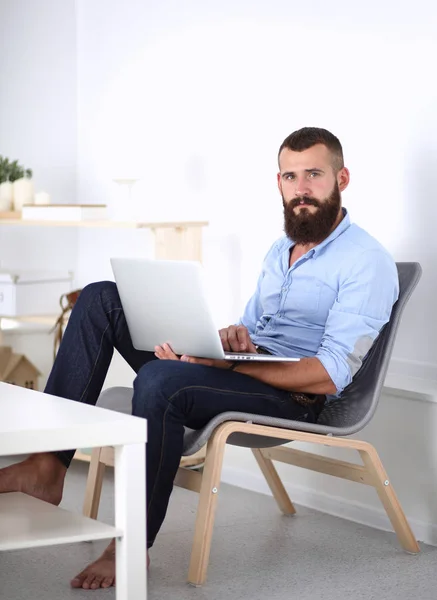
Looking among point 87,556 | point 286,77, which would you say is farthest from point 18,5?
point 87,556

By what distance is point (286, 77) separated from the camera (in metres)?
3.50

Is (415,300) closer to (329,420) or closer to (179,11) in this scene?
(329,420)

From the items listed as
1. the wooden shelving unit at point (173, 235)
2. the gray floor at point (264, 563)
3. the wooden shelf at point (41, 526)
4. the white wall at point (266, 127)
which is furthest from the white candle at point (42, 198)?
the wooden shelf at point (41, 526)

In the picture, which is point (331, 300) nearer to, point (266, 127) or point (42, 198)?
point (266, 127)

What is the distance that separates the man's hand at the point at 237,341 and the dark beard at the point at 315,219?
12.4 inches

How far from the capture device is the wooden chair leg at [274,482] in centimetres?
295

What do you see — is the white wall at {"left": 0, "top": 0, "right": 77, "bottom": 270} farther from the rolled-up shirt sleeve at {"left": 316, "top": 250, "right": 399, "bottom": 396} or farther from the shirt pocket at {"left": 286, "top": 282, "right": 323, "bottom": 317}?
the rolled-up shirt sleeve at {"left": 316, "top": 250, "right": 399, "bottom": 396}

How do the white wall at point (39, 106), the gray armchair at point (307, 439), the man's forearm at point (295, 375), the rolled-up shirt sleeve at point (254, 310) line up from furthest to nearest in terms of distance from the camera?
the white wall at point (39, 106), the rolled-up shirt sleeve at point (254, 310), the man's forearm at point (295, 375), the gray armchair at point (307, 439)

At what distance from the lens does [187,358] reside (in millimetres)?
2504

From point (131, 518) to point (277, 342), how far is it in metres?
0.97

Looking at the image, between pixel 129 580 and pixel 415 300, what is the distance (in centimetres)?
151

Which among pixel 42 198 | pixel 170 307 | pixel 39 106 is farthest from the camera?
pixel 39 106

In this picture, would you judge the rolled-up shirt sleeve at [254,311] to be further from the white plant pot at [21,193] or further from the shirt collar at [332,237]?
the white plant pot at [21,193]

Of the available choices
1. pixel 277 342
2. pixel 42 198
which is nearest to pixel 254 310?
pixel 277 342
